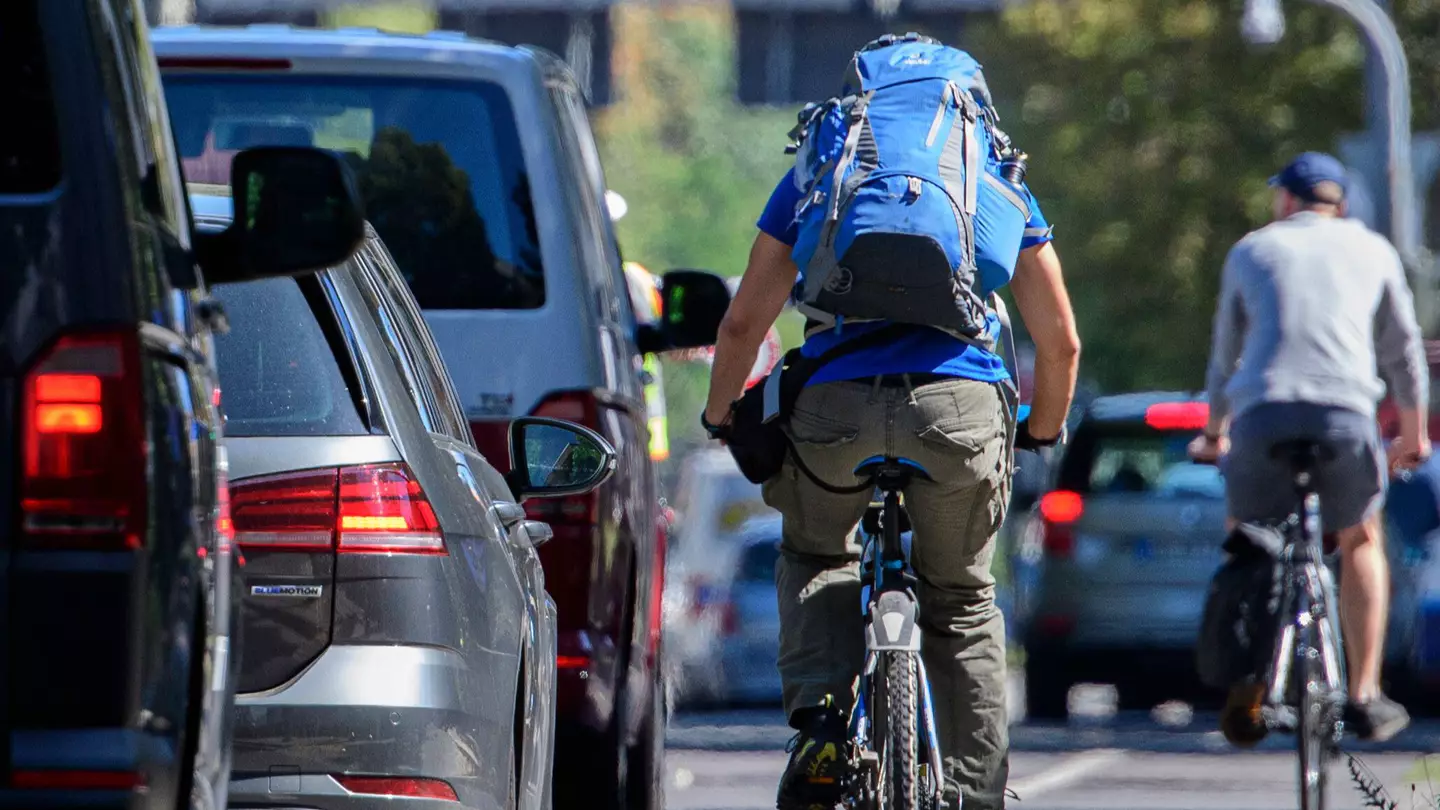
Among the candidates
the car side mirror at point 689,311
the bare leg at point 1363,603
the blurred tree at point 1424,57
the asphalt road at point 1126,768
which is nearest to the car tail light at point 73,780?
the car side mirror at point 689,311

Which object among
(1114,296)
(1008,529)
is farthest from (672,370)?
(1008,529)

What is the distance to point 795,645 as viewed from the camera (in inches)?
233

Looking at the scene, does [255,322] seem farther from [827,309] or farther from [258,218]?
[827,309]

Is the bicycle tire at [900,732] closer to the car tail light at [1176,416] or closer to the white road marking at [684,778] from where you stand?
the white road marking at [684,778]

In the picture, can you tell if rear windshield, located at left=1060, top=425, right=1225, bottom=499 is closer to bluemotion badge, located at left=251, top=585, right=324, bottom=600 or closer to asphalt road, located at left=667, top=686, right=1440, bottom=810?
asphalt road, located at left=667, top=686, right=1440, bottom=810

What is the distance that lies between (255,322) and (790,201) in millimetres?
1442

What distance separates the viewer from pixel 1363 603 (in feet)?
28.9

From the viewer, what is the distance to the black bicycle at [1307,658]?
8.12m

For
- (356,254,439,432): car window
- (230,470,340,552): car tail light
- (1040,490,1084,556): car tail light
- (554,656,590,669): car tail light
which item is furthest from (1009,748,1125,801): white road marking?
(230,470,340,552): car tail light

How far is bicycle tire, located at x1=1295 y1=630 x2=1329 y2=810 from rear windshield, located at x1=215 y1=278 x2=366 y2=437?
4.13 metres

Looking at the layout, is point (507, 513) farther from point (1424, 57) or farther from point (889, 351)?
point (1424, 57)

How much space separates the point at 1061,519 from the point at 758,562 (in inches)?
283

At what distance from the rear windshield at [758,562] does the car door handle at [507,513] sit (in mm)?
16419

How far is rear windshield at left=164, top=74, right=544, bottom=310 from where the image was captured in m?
6.73
